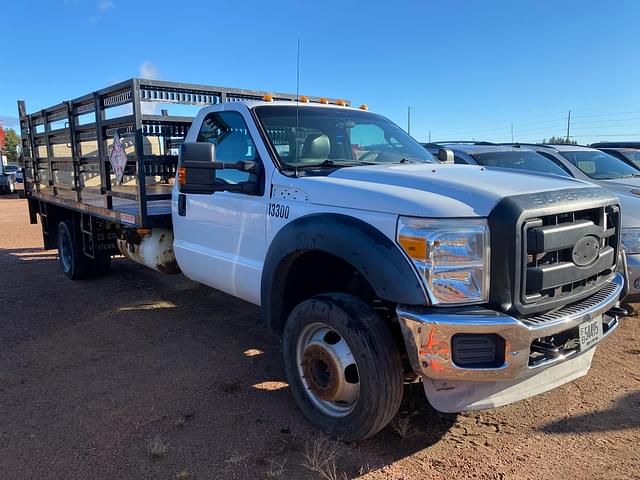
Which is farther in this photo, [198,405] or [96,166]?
[96,166]

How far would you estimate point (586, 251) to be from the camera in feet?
9.68

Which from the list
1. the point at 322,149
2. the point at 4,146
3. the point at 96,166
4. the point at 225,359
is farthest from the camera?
the point at 4,146

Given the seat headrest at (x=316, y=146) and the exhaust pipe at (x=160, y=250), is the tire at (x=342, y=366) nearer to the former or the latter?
the seat headrest at (x=316, y=146)

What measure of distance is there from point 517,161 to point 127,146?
516cm

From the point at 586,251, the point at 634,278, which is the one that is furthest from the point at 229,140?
the point at 634,278

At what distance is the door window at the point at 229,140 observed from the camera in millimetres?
4051

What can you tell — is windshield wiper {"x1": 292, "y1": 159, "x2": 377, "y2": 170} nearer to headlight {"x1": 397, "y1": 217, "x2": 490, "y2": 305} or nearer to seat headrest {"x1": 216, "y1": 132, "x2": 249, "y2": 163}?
seat headrest {"x1": 216, "y1": 132, "x2": 249, "y2": 163}

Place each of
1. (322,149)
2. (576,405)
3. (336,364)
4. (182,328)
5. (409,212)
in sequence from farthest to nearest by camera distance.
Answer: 1. (182,328)
2. (322,149)
3. (576,405)
4. (336,364)
5. (409,212)

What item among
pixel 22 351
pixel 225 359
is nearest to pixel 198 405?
pixel 225 359

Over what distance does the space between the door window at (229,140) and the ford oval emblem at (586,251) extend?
2172mm

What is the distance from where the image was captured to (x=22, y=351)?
479cm

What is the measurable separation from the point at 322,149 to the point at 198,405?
2082mm

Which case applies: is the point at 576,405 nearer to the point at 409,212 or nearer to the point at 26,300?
the point at 409,212

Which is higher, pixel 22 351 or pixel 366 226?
pixel 366 226
